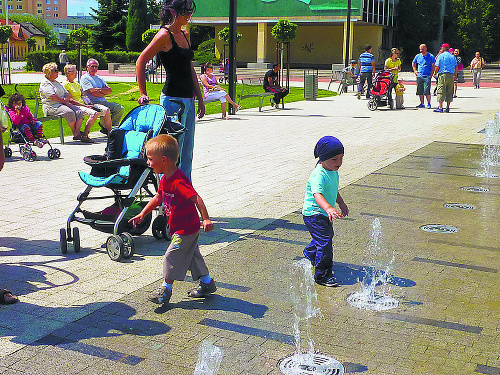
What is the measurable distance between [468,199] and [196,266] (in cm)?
496

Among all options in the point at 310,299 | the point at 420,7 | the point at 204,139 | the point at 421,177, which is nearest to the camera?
the point at 310,299

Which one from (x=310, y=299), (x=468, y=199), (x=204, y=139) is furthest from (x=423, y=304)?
(x=204, y=139)

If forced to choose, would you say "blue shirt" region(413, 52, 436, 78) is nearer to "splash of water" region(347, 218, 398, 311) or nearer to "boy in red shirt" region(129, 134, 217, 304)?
"splash of water" region(347, 218, 398, 311)

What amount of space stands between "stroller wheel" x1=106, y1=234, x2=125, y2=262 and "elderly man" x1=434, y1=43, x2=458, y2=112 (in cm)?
1560

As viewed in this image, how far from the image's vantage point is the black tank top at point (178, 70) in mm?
6535

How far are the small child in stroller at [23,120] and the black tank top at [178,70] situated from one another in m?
5.27

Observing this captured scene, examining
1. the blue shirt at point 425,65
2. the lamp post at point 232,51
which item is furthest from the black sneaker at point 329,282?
the blue shirt at point 425,65

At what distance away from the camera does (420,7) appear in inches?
2331

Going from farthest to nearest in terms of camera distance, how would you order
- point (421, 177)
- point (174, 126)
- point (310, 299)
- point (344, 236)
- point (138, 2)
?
1. point (138, 2)
2. point (421, 177)
3. point (344, 236)
4. point (174, 126)
5. point (310, 299)

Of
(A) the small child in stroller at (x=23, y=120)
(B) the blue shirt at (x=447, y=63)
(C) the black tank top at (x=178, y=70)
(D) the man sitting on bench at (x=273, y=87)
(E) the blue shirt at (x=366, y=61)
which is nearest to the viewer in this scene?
(C) the black tank top at (x=178, y=70)

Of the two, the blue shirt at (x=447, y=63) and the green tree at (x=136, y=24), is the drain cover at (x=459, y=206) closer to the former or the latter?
the blue shirt at (x=447, y=63)

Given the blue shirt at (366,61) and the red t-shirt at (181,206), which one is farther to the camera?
the blue shirt at (366,61)

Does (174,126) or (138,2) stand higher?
(138,2)

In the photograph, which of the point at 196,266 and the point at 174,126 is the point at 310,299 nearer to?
the point at 196,266
